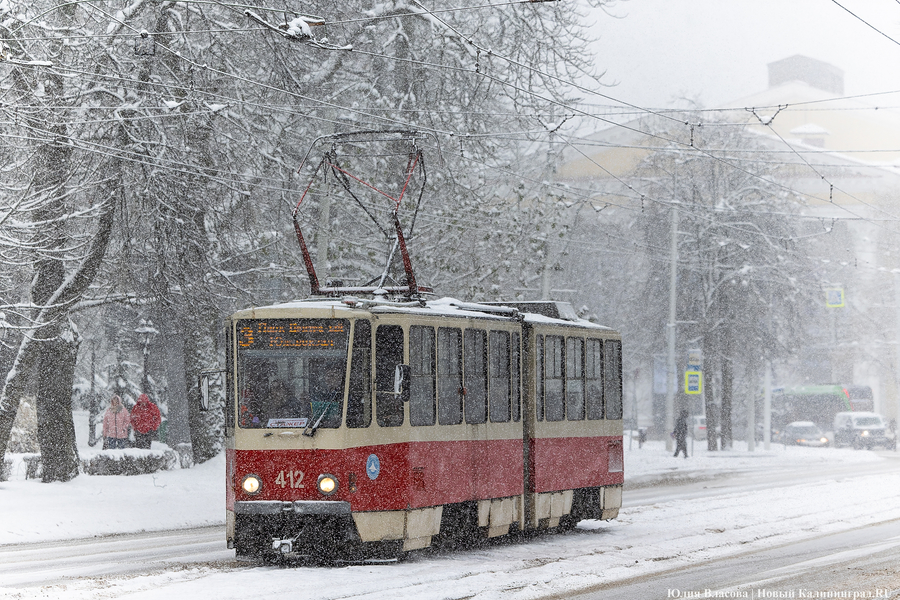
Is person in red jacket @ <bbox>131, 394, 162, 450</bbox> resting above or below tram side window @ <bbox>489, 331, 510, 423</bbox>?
below

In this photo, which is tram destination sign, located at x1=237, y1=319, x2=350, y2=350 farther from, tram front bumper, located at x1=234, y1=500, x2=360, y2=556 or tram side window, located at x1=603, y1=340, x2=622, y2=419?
tram side window, located at x1=603, y1=340, x2=622, y2=419

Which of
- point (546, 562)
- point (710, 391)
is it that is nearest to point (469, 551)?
point (546, 562)

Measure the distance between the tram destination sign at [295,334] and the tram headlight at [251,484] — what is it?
134 centimetres

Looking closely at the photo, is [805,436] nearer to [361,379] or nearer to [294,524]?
[361,379]

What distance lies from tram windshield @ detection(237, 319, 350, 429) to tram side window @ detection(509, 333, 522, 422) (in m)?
3.23

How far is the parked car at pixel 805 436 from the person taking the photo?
206 ft

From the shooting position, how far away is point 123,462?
25.4 metres

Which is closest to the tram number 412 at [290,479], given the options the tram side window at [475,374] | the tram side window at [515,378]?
the tram side window at [475,374]

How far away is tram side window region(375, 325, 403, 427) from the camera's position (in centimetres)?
1415

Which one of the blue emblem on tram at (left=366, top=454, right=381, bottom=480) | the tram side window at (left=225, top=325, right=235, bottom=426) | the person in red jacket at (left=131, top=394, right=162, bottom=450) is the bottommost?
the blue emblem on tram at (left=366, top=454, right=381, bottom=480)

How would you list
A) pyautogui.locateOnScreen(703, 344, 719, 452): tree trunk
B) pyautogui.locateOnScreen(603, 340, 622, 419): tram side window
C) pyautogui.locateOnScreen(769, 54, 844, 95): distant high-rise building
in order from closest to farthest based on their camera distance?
pyautogui.locateOnScreen(603, 340, 622, 419): tram side window
pyautogui.locateOnScreen(703, 344, 719, 452): tree trunk
pyautogui.locateOnScreen(769, 54, 844, 95): distant high-rise building

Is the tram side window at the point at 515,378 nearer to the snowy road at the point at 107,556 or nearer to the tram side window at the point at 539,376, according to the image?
the tram side window at the point at 539,376

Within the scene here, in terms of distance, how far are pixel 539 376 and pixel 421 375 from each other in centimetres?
284

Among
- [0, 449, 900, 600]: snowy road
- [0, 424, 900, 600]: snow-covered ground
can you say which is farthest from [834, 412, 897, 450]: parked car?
[0, 449, 900, 600]: snowy road
